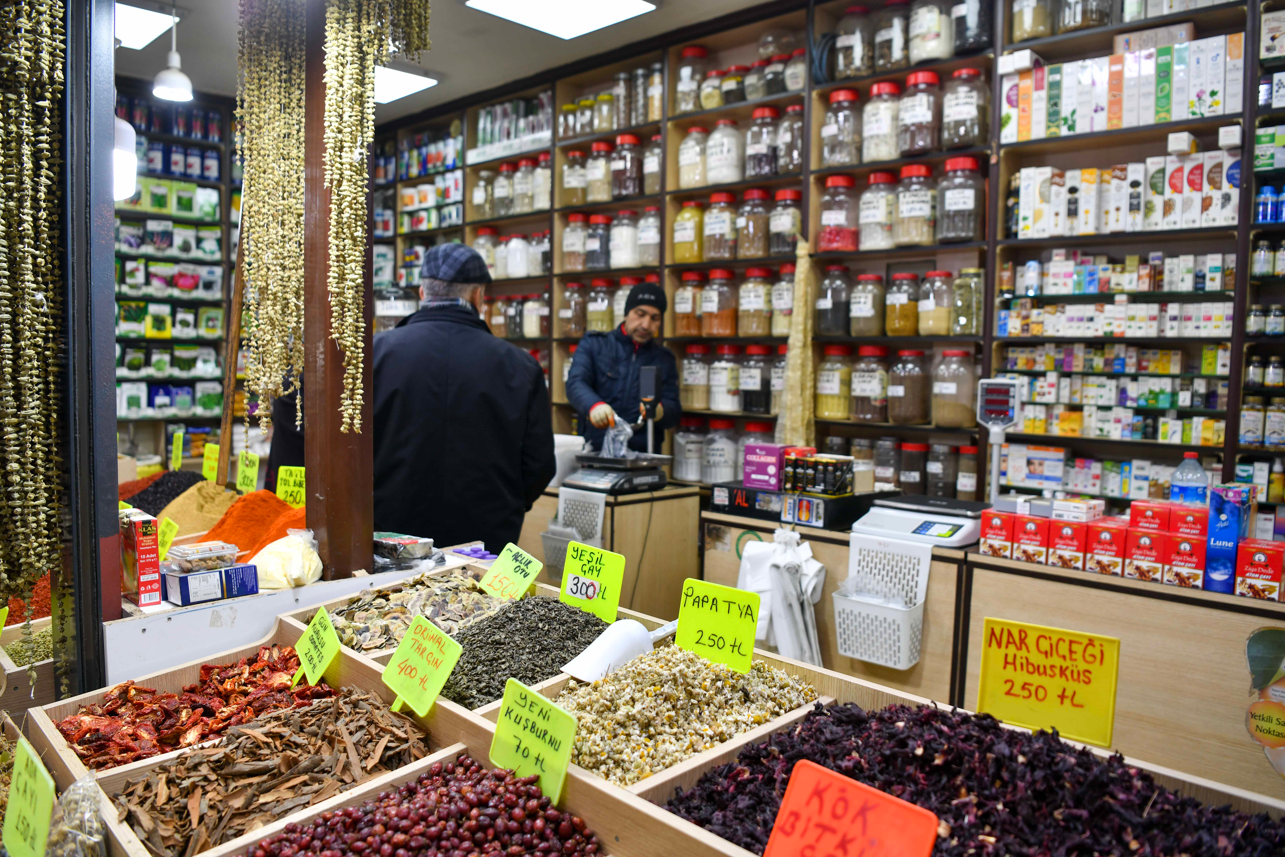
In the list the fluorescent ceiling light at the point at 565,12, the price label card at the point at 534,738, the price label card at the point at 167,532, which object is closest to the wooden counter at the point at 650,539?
the price label card at the point at 167,532

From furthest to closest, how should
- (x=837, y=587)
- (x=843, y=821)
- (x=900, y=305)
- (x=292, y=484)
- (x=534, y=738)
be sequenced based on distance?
(x=900, y=305)
(x=837, y=587)
(x=292, y=484)
(x=534, y=738)
(x=843, y=821)

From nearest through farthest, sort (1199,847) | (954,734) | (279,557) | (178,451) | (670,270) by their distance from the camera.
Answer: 1. (1199,847)
2. (954,734)
3. (279,557)
4. (670,270)
5. (178,451)

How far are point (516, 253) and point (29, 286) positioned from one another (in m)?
4.41

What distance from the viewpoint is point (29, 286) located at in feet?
3.96

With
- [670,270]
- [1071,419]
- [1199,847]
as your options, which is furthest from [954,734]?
[670,270]

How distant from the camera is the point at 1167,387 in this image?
3.28m

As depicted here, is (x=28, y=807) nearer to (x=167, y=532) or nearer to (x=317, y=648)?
(x=317, y=648)

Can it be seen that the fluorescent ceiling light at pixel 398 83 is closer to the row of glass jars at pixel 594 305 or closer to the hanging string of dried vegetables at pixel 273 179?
the row of glass jars at pixel 594 305

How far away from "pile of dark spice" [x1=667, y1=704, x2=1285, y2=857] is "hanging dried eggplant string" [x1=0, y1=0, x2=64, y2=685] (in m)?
1.01

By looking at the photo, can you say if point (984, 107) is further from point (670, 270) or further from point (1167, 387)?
point (670, 270)

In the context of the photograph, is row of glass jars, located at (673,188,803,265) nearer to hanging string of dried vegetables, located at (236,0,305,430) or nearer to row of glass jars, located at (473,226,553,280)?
row of glass jars, located at (473,226,553,280)

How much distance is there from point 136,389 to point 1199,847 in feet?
21.1

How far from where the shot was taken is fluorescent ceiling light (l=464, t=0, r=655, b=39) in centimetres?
411

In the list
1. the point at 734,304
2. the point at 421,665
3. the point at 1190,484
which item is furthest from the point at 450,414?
the point at 734,304
